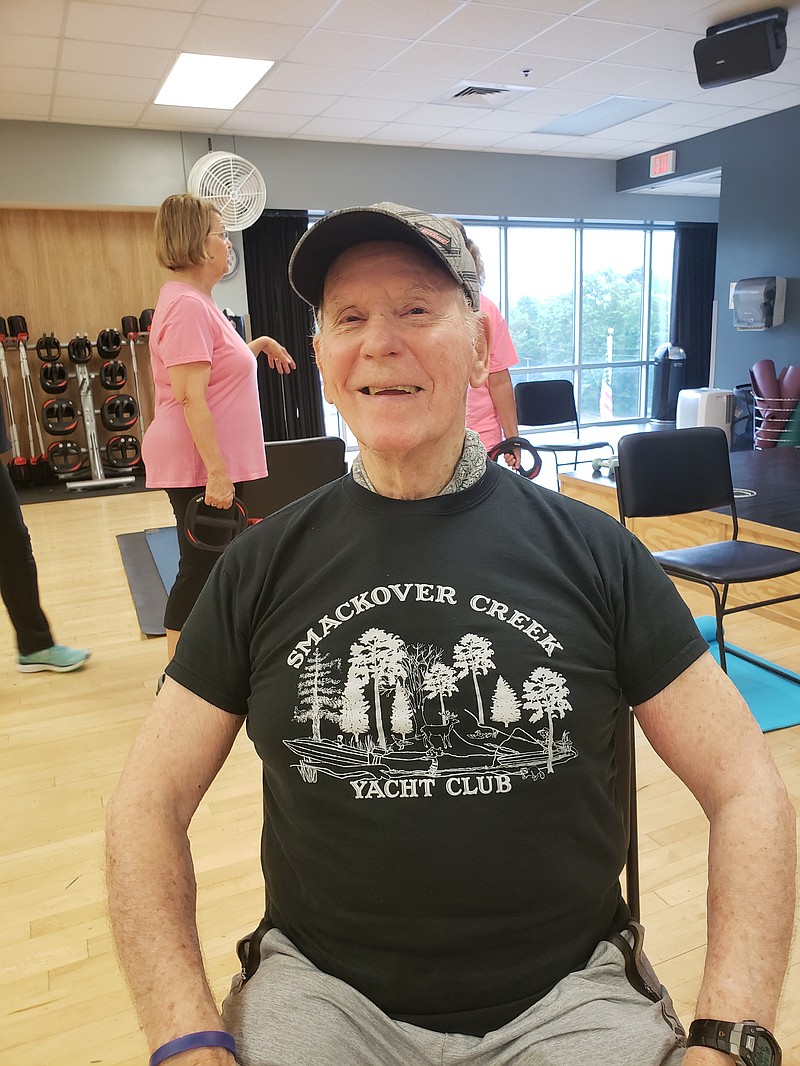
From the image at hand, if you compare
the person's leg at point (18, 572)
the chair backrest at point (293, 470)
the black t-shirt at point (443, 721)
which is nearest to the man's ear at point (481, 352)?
the black t-shirt at point (443, 721)

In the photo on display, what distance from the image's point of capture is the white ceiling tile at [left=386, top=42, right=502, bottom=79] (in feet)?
16.4

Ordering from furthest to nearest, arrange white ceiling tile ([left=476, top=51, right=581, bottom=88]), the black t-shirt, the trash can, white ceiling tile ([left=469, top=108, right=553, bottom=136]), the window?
the trash can, the window, white ceiling tile ([left=469, top=108, right=553, bottom=136]), white ceiling tile ([left=476, top=51, right=581, bottom=88]), the black t-shirt

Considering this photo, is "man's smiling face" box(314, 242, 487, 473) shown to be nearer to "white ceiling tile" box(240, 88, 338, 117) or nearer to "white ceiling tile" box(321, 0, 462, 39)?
"white ceiling tile" box(321, 0, 462, 39)

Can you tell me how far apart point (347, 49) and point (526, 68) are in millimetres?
1272

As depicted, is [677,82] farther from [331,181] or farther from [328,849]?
[328,849]

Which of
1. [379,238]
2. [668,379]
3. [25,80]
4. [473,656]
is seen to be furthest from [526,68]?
[473,656]

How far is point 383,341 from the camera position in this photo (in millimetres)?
970

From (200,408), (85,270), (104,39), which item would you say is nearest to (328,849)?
(200,408)

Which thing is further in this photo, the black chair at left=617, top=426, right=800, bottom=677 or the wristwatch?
the black chair at left=617, top=426, right=800, bottom=677

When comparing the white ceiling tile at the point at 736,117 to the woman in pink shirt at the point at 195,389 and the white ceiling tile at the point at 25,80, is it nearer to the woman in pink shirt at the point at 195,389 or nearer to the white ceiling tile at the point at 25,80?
the white ceiling tile at the point at 25,80

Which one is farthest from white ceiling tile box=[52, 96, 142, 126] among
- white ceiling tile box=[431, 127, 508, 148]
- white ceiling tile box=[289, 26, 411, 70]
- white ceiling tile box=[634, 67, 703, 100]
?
white ceiling tile box=[634, 67, 703, 100]

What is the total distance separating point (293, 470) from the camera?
2.79 meters

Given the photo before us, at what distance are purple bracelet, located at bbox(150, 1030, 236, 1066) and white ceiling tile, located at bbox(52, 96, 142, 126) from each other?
635 centimetres

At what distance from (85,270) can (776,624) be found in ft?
21.1
